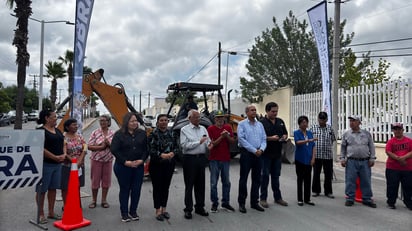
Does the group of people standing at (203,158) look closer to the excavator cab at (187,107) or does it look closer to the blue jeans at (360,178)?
the blue jeans at (360,178)

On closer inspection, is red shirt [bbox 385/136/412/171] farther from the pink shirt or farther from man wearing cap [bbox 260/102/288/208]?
the pink shirt

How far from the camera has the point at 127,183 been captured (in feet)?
17.2

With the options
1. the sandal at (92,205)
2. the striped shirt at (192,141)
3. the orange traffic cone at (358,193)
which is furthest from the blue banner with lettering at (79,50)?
the orange traffic cone at (358,193)

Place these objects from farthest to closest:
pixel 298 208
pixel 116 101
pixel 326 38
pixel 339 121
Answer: pixel 339 121
pixel 326 38
pixel 116 101
pixel 298 208

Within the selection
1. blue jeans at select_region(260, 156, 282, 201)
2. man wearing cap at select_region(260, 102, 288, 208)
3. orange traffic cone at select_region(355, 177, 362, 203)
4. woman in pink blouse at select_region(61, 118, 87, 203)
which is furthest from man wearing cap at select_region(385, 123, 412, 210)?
woman in pink blouse at select_region(61, 118, 87, 203)

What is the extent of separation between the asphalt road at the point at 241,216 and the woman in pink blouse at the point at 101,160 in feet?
0.97

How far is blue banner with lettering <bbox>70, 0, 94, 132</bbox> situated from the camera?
23.2 ft

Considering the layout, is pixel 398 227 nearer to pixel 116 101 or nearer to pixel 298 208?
pixel 298 208

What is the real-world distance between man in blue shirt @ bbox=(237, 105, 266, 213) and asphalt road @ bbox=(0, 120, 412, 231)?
0.86ft

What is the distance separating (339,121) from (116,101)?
29.0 feet

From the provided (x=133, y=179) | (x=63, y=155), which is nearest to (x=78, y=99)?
(x=63, y=155)

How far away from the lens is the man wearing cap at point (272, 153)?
20.1ft

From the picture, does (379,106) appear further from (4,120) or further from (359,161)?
(4,120)

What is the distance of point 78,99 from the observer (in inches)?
282
